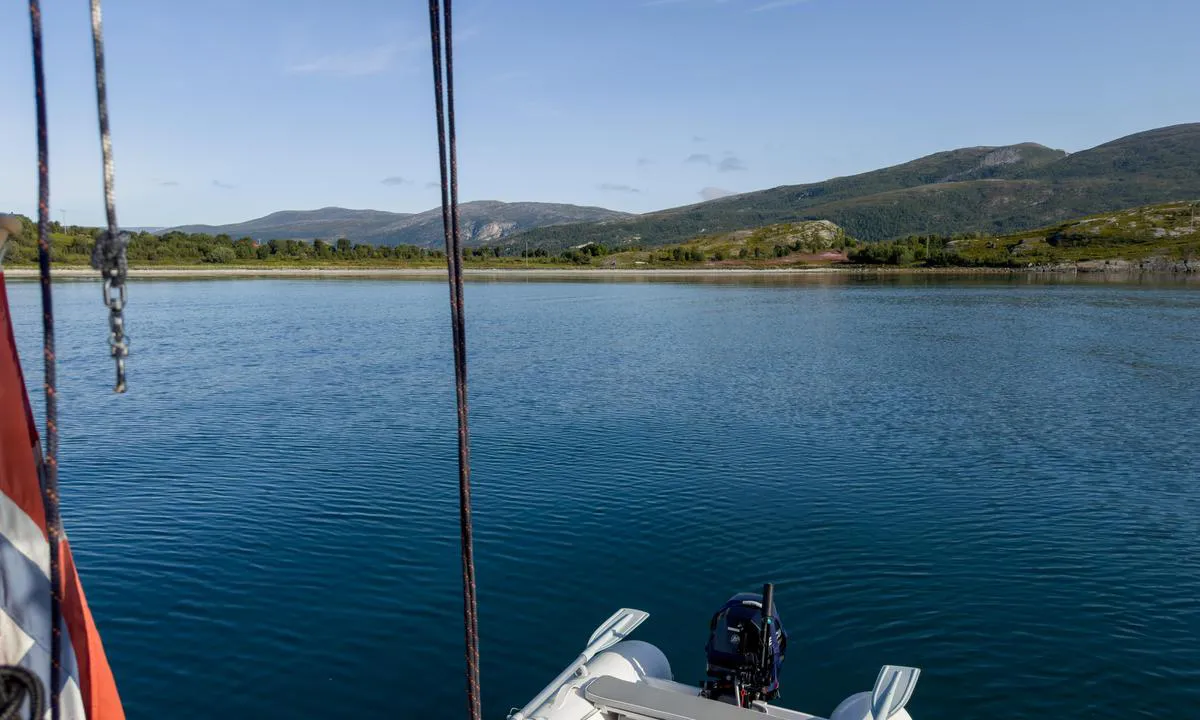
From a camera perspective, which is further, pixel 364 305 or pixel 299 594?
pixel 364 305

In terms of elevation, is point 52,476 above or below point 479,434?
above

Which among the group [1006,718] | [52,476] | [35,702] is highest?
[52,476]

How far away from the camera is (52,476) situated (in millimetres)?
4141

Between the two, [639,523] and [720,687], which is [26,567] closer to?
[720,687]

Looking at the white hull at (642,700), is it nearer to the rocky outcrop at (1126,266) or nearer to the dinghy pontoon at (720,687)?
the dinghy pontoon at (720,687)

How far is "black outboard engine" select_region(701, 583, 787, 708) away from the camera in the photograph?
444 inches

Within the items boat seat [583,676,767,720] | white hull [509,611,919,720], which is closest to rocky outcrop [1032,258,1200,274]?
white hull [509,611,919,720]

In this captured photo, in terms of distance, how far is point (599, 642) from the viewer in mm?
13148

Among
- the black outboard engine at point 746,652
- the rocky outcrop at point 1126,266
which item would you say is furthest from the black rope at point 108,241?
the rocky outcrop at point 1126,266

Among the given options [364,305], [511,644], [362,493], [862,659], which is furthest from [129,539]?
[364,305]

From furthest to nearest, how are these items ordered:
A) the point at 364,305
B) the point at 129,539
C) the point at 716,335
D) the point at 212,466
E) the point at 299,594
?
the point at 364,305 < the point at 716,335 < the point at 212,466 < the point at 129,539 < the point at 299,594

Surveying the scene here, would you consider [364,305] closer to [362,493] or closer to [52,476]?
[362,493]

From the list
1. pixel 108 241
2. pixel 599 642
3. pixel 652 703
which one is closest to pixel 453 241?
pixel 108 241

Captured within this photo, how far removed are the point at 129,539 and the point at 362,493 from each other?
620cm
